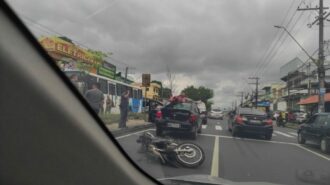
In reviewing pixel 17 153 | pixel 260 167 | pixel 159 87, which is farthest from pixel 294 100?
pixel 17 153

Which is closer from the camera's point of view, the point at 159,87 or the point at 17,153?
the point at 17,153

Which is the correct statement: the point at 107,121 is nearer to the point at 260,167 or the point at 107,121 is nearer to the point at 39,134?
the point at 39,134

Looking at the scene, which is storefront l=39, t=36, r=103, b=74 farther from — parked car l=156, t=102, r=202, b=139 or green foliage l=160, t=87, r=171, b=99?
parked car l=156, t=102, r=202, b=139

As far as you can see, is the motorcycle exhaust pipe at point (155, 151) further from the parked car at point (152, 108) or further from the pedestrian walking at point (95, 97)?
the pedestrian walking at point (95, 97)

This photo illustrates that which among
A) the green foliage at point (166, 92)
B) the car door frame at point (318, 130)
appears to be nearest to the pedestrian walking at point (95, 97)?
the green foliage at point (166, 92)

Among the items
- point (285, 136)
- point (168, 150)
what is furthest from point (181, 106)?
point (285, 136)

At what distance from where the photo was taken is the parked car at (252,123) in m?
15.1

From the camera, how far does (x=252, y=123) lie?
51.5 ft

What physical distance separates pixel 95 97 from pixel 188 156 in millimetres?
2413

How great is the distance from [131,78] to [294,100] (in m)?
38.9

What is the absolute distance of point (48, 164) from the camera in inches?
83.4

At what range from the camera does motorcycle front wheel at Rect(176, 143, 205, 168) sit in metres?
4.73

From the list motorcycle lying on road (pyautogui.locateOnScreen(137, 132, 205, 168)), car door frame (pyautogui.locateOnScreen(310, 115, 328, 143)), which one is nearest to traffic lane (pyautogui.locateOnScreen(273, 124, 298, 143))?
car door frame (pyautogui.locateOnScreen(310, 115, 328, 143))

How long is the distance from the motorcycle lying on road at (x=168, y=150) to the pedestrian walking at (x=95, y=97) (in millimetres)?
1404
